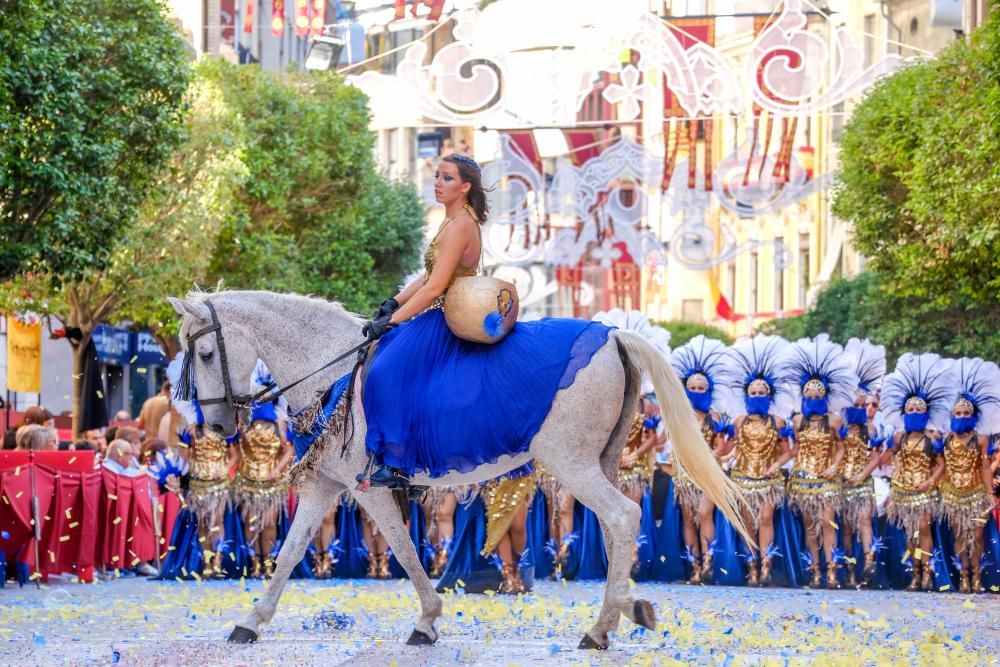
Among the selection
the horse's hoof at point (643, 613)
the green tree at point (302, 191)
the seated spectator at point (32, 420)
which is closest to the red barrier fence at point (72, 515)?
the seated spectator at point (32, 420)

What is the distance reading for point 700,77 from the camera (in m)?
51.5

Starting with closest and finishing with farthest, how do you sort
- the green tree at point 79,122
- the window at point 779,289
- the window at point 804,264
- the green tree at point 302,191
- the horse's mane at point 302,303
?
the horse's mane at point 302,303 → the green tree at point 79,122 → the green tree at point 302,191 → the window at point 804,264 → the window at point 779,289

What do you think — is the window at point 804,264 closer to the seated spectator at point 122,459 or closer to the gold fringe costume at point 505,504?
→ the seated spectator at point 122,459

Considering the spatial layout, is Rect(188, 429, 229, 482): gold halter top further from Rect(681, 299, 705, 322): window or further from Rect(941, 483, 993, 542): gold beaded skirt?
Rect(681, 299, 705, 322): window

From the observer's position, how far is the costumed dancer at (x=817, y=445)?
16938mm

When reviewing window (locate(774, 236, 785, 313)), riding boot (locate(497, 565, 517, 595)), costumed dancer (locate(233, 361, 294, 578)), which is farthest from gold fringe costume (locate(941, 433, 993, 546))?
window (locate(774, 236, 785, 313))

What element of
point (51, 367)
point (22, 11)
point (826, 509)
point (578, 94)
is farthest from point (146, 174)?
point (578, 94)

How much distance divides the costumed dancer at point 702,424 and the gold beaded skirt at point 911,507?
62.6 inches

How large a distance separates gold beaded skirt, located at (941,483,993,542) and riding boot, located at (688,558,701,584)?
86.8 inches

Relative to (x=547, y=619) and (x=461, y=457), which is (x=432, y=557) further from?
(x=461, y=457)

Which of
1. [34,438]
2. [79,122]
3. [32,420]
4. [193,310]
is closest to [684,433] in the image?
[193,310]

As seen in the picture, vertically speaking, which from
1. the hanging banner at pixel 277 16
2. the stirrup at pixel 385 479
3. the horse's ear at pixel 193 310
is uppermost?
the hanging banner at pixel 277 16

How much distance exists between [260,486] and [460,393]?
692 centimetres

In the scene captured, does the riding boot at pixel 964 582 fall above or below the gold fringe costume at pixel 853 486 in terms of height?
below
